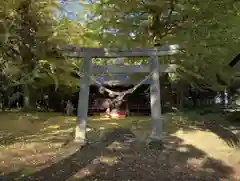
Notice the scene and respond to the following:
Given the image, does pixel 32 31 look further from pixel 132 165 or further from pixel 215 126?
pixel 215 126

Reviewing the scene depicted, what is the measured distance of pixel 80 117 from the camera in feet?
28.4

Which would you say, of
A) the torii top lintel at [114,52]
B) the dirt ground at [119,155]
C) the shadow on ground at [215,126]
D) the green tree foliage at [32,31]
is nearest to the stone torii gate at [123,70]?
the torii top lintel at [114,52]

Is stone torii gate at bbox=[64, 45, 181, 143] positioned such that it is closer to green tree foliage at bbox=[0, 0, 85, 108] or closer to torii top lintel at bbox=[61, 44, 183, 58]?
torii top lintel at bbox=[61, 44, 183, 58]

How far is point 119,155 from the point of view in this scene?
7.67 m

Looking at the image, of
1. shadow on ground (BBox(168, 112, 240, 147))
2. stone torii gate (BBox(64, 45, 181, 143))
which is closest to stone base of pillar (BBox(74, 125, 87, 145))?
stone torii gate (BBox(64, 45, 181, 143))

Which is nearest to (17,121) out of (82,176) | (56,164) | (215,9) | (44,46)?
(44,46)

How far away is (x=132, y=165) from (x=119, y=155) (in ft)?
2.42

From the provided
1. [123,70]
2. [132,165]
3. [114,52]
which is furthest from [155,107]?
[132,165]

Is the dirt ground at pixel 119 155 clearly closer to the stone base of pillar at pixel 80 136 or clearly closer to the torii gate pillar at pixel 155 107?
the stone base of pillar at pixel 80 136

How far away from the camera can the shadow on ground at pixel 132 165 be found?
616 cm

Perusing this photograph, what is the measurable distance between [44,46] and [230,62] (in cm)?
918

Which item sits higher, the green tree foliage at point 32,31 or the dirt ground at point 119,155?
the green tree foliage at point 32,31

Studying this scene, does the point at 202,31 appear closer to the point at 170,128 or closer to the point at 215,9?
the point at 215,9

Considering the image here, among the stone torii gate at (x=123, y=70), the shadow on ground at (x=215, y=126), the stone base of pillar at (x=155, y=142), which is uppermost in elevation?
the stone torii gate at (x=123, y=70)
